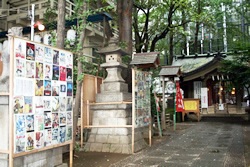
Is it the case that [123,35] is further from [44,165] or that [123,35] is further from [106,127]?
[44,165]

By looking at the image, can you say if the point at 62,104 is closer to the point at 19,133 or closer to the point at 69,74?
the point at 69,74

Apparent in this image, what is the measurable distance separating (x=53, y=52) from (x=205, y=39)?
109 ft

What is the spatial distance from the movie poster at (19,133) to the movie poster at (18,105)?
0.30 feet

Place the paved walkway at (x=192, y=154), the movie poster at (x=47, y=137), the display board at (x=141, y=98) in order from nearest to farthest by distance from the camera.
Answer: the movie poster at (x=47, y=137), the paved walkway at (x=192, y=154), the display board at (x=141, y=98)

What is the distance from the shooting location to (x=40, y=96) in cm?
488

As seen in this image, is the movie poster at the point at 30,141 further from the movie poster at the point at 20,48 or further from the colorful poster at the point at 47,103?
the movie poster at the point at 20,48

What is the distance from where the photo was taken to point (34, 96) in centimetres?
473

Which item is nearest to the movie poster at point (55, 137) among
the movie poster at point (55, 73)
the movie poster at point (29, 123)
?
the movie poster at point (29, 123)

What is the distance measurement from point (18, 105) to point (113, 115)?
14.6 feet

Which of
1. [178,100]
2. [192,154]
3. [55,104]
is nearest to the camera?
[55,104]

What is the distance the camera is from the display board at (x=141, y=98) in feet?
26.8

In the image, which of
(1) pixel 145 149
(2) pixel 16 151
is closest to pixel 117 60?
(1) pixel 145 149

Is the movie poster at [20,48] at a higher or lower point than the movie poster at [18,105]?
higher

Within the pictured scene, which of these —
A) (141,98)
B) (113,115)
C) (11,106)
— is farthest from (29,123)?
(141,98)
